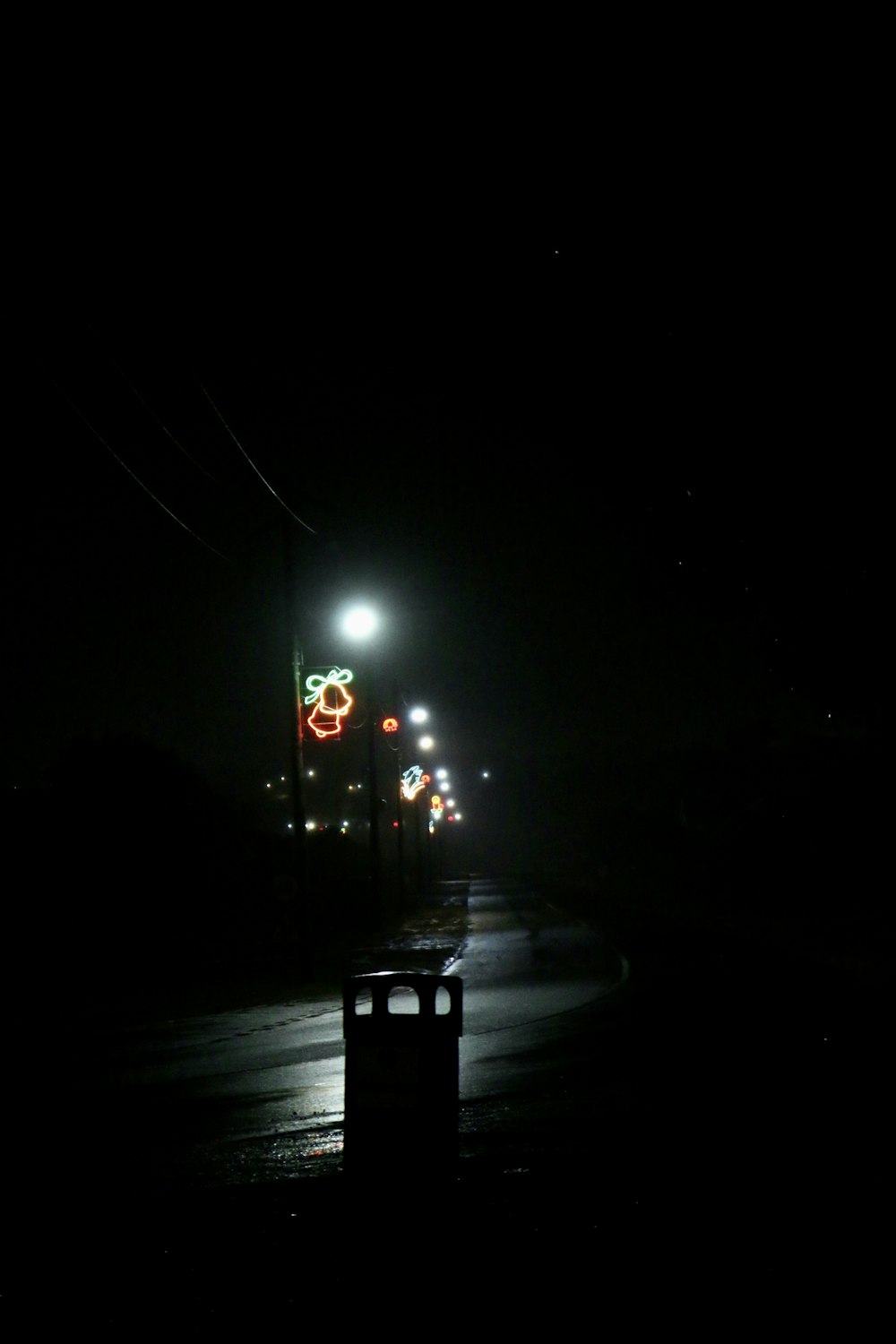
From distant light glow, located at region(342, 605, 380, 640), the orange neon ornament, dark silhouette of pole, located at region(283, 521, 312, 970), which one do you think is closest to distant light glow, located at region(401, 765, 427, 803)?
distant light glow, located at region(342, 605, 380, 640)

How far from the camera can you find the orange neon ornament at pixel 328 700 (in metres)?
26.1

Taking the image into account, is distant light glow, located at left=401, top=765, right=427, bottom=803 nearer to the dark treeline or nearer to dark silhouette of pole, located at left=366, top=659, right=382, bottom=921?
dark silhouette of pole, located at left=366, top=659, right=382, bottom=921

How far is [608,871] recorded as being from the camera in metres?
96.1

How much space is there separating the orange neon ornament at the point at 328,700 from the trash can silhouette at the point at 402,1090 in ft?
59.2

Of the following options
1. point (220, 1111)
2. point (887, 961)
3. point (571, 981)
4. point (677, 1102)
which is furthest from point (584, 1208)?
point (887, 961)

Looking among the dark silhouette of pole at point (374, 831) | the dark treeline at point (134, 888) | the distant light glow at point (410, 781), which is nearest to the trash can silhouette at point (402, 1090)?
A: the dark treeline at point (134, 888)

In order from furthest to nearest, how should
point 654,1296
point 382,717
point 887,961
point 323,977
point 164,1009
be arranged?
→ point 382,717, point 323,977, point 887,961, point 164,1009, point 654,1296

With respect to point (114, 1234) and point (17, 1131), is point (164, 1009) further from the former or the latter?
Answer: point (114, 1234)

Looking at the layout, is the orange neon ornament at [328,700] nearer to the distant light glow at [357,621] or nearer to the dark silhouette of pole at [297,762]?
the dark silhouette of pole at [297,762]

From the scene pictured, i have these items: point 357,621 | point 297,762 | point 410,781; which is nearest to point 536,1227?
point 297,762

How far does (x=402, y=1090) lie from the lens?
792cm

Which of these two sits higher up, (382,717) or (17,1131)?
(382,717)

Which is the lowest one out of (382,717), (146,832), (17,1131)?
(17,1131)

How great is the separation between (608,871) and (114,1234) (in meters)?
90.4
